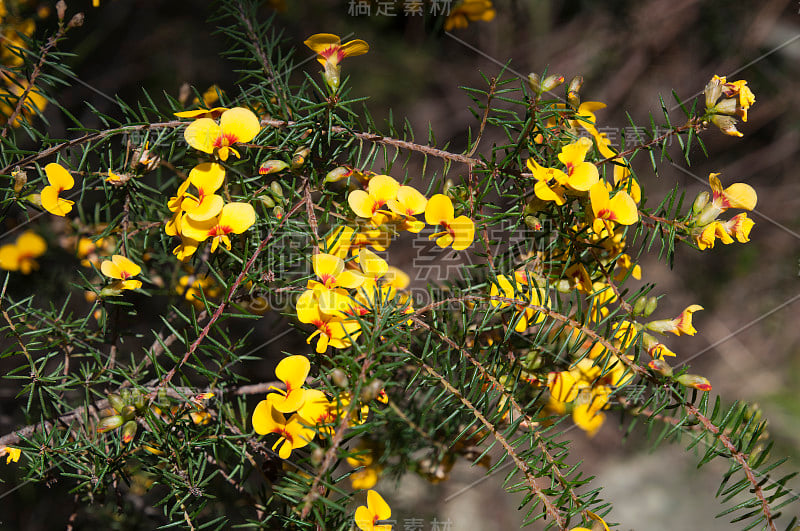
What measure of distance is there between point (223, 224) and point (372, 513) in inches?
13.3

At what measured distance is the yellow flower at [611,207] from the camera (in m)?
0.54

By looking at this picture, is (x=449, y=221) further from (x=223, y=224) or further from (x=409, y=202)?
(x=223, y=224)

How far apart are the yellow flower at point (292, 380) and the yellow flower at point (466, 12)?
2.00 feet

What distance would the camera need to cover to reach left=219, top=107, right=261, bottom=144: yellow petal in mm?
552

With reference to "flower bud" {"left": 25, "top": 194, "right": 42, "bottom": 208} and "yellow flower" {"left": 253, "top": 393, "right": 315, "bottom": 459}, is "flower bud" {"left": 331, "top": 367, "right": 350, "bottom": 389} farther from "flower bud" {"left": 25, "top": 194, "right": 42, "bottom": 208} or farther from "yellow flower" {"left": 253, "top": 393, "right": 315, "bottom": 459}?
"flower bud" {"left": 25, "top": 194, "right": 42, "bottom": 208}

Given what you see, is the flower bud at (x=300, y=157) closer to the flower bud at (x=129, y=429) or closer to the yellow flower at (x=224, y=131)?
the yellow flower at (x=224, y=131)

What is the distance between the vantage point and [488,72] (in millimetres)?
Answer: 2076

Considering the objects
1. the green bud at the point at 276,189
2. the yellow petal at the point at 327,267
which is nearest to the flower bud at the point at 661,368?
the yellow petal at the point at 327,267

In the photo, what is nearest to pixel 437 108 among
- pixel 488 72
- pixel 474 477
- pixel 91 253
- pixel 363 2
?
pixel 488 72

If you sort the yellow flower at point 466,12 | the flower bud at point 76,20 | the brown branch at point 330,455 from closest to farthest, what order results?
1. the brown branch at point 330,455
2. the flower bud at point 76,20
3. the yellow flower at point 466,12

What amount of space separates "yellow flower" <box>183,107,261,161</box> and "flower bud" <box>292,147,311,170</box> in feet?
0.16

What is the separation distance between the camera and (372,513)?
54 cm

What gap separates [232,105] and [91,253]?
397 millimetres

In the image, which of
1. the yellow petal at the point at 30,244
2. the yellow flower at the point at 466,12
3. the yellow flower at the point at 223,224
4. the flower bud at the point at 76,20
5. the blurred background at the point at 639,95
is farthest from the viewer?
the blurred background at the point at 639,95
